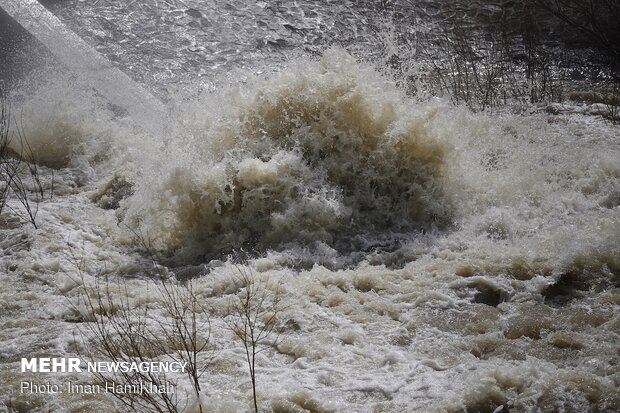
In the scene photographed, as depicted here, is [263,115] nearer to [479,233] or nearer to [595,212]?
[479,233]

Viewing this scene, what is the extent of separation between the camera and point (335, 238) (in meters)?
6.86

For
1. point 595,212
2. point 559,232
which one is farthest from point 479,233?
point 595,212

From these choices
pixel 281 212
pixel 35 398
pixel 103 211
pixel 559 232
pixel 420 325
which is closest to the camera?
pixel 35 398

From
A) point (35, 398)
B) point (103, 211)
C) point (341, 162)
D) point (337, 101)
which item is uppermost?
point (337, 101)

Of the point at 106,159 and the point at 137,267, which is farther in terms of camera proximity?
the point at 106,159

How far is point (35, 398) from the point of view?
4.40 metres

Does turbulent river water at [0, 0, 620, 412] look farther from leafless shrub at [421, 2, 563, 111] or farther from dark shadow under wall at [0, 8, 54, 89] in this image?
leafless shrub at [421, 2, 563, 111]

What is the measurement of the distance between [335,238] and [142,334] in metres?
2.45

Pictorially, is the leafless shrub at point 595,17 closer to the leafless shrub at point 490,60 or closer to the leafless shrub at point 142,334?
the leafless shrub at point 490,60

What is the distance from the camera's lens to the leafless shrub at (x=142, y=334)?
14.1ft

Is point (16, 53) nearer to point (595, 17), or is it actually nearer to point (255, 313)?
point (255, 313)

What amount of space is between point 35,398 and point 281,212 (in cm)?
322

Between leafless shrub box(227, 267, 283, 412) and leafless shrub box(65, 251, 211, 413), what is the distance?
25cm

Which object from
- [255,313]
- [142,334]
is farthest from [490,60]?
[142,334]
